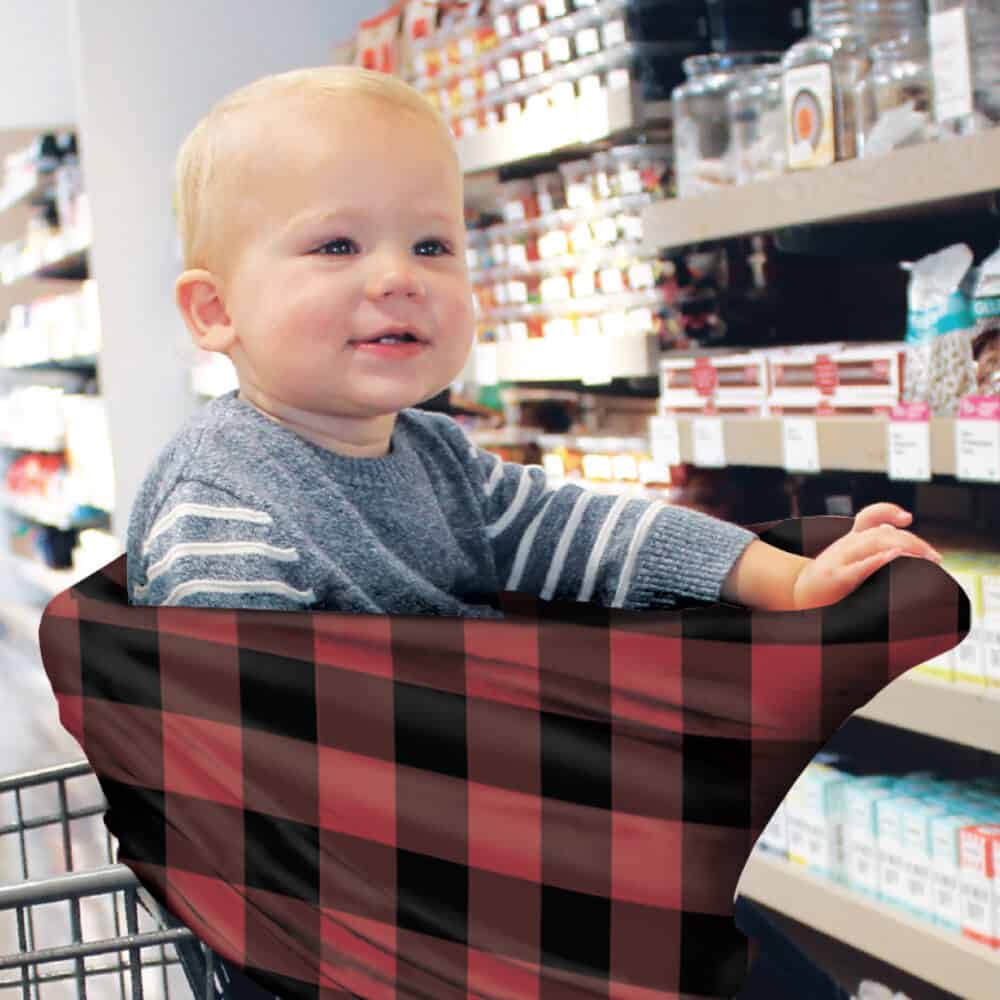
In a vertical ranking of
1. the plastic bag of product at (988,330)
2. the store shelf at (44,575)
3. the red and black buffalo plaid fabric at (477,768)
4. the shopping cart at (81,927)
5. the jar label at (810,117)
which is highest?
the jar label at (810,117)

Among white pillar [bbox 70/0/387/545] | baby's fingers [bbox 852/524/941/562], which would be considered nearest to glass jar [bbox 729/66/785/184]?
baby's fingers [bbox 852/524/941/562]

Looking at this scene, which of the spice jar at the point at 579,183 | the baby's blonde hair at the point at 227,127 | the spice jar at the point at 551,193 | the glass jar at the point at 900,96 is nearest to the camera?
the baby's blonde hair at the point at 227,127

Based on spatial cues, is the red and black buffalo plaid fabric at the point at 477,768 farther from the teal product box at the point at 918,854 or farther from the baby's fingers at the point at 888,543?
the teal product box at the point at 918,854

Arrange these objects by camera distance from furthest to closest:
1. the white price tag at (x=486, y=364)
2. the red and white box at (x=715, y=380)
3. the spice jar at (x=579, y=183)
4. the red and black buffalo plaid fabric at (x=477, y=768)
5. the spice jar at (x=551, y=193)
Answer: the white price tag at (x=486, y=364) → the spice jar at (x=551, y=193) → the spice jar at (x=579, y=183) → the red and white box at (x=715, y=380) → the red and black buffalo plaid fabric at (x=477, y=768)

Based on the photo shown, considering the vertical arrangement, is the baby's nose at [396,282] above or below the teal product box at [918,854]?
above

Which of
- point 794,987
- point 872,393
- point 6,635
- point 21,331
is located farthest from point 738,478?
point 6,635

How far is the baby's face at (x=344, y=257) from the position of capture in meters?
1.09

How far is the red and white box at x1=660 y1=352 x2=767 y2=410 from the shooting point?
2.46 metres

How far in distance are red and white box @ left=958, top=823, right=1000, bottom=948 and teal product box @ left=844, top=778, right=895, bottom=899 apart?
0.61ft

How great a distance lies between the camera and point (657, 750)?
91 centimetres

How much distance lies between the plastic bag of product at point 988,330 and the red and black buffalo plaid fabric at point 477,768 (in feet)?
4.04

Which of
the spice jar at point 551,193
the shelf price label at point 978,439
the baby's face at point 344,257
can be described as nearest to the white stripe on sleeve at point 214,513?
the baby's face at point 344,257

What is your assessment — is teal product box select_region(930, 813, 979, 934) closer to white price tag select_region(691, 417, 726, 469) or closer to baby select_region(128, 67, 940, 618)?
white price tag select_region(691, 417, 726, 469)

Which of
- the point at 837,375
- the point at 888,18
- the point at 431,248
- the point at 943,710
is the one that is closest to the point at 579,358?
the point at 837,375
